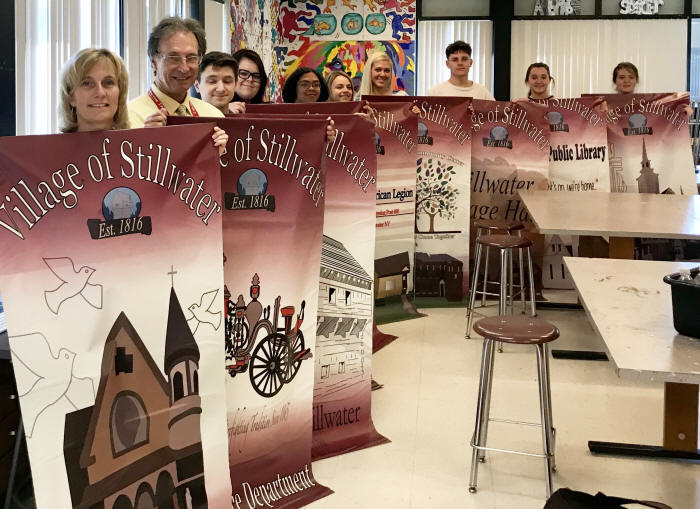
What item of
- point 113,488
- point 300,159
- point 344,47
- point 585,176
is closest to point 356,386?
point 300,159

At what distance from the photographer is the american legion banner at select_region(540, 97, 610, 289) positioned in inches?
272

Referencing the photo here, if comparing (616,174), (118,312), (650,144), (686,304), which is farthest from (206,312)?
(650,144)

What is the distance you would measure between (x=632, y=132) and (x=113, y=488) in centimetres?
574

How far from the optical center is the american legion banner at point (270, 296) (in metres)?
3.06

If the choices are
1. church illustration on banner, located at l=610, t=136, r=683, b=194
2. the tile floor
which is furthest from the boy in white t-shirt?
the tile floor

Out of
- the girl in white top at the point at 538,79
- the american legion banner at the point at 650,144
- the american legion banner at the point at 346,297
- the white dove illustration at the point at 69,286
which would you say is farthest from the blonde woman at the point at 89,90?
the american legion banner at the point at 650,144

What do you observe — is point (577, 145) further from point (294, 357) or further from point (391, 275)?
point (294, 357)

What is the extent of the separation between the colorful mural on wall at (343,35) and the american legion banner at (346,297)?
265 inches

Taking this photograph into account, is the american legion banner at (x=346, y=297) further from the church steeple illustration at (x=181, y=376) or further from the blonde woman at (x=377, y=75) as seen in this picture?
the blonde woman at (x=377, y=75)

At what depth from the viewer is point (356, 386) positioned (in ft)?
12.9

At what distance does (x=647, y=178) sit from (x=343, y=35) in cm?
481

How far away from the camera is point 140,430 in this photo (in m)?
2.56

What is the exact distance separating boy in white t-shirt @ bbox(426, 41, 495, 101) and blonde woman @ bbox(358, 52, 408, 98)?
1063 mm

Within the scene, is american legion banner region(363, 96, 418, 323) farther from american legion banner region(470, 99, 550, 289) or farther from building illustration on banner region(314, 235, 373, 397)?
building illustration on banner region(314, 235, 373, 397)
